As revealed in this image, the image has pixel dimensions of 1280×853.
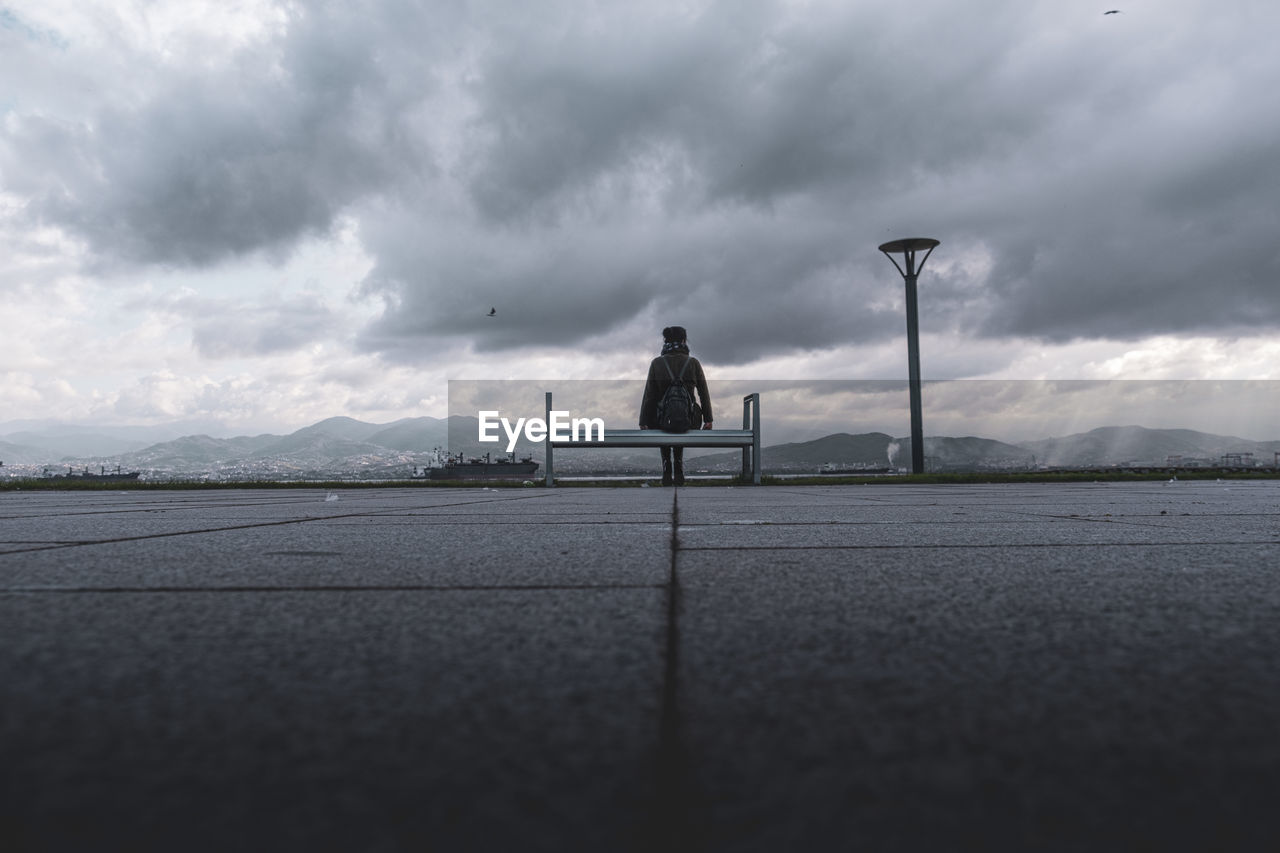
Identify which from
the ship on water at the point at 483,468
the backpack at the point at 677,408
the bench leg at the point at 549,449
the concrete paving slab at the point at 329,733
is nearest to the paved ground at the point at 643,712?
the concrete paving slab at the point at 329,733

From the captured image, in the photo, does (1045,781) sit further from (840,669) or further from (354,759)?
(354,759)

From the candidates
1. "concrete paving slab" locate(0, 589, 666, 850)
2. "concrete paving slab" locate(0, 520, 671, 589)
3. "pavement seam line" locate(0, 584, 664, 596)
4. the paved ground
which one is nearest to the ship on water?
"concrete paving slab" locate(0, 520, 671, 589)

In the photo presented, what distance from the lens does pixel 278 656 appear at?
97 centimetres

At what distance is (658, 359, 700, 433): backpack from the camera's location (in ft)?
33.0

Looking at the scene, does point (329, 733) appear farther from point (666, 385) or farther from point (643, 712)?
point (666, 385)

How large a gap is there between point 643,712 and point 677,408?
9.36 metres

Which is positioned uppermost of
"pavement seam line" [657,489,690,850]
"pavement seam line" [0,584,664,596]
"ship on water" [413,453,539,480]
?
"ship on water" [413,453,539,480]

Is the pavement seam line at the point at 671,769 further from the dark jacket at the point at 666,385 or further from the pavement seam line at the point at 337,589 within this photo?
the dark jacket at the point at 666,385

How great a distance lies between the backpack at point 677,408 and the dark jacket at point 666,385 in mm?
82

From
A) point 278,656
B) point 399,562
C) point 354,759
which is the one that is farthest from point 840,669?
point 399,562

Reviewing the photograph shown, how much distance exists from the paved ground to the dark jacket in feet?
28.9

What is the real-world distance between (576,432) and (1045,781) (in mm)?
10654

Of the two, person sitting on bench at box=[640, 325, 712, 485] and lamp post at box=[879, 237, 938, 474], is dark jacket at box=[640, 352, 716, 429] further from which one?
lamp post at box=[879, 237, 938, 474]

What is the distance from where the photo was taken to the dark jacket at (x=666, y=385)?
409 inches
